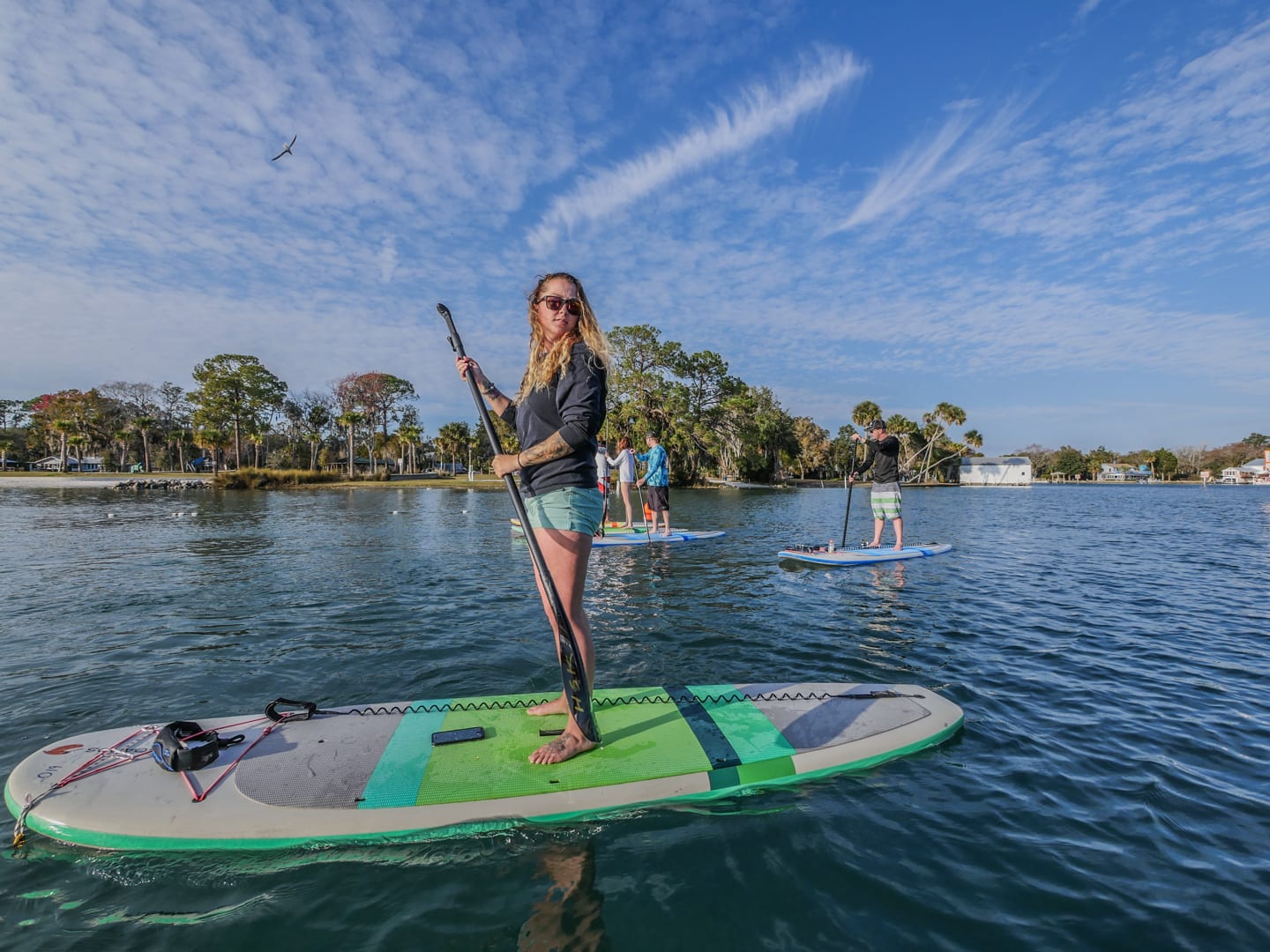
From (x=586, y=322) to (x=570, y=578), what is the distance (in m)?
1.51

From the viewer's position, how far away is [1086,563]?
1230 centimetres

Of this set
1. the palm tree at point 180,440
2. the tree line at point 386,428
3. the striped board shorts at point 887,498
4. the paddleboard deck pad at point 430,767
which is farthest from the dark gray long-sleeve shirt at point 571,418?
the palm tree at point 180,440

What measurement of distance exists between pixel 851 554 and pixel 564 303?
9636 millimetres

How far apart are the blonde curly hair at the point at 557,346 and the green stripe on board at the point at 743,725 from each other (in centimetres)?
242

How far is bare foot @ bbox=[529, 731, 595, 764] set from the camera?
339cm

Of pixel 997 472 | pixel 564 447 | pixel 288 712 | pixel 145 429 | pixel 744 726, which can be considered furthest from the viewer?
pixel 997 472

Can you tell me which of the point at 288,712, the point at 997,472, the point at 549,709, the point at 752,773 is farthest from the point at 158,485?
the point at 997,472

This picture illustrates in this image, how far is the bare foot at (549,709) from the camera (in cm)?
402

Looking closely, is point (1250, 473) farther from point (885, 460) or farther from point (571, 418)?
point (571, 418)

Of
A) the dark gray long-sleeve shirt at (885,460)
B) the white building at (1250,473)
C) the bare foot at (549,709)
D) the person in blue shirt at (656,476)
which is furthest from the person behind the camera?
the white building at (1250,473)

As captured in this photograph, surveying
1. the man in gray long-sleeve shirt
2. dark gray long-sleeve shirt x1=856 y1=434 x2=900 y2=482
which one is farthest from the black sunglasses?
dark gray long-sleeve shirt x1=856 y1=434 x2=900 y2=482

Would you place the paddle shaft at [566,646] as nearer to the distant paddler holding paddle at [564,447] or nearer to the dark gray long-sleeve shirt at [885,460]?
the distant paddler holding paddle at [564,447]

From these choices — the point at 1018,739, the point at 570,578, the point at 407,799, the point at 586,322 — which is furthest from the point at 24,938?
the point at 1018,739

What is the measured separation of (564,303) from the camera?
11.5 ft
